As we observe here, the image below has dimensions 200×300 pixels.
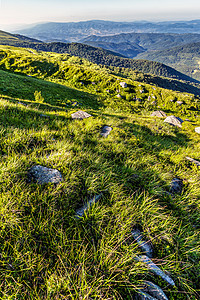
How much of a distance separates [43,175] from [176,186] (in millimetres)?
4320

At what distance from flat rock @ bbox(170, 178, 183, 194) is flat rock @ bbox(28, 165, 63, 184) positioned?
3.66 meters

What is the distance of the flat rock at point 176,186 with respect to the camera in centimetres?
455

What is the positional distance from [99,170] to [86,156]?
733mm

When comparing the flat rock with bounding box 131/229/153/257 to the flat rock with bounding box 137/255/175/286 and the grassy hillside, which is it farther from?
the flat rock with bounding box 137/255/175/286

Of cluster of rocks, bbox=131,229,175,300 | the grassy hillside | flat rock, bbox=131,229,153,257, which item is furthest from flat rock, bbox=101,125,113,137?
cluster of rocks, bbox=131,229,175,300

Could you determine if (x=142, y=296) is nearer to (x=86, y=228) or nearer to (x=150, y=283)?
(x=150, y=283)

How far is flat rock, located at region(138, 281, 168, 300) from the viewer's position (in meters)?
2.11

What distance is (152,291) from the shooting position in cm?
216

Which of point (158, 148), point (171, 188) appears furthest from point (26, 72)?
point (171, 188)

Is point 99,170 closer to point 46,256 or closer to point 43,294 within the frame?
point 46,256

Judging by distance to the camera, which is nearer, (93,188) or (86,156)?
(93,188)

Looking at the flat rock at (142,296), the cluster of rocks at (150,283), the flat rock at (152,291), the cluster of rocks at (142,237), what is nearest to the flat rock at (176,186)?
the cluster of rocks at (142,237)

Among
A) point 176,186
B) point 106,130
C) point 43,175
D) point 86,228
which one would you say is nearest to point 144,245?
point 86,228

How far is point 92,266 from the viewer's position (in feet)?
6.93
